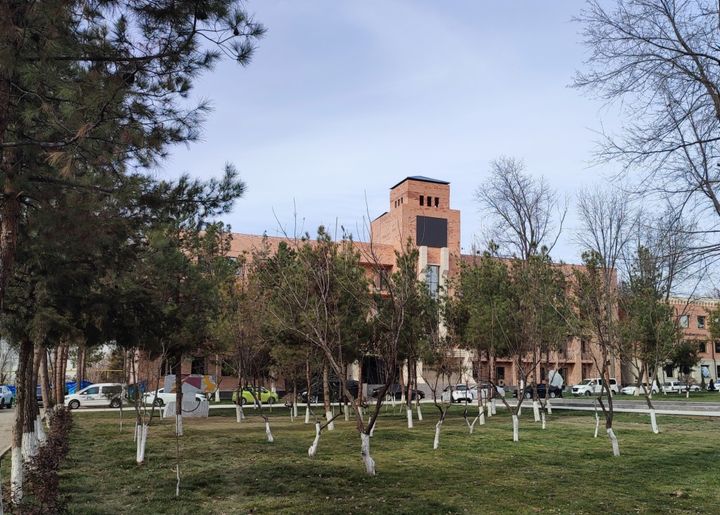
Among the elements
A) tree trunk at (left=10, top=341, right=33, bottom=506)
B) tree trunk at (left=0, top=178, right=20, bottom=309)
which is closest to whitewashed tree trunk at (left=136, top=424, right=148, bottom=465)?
tree trunk at (left=10, top=341, right=33, bottom=506)

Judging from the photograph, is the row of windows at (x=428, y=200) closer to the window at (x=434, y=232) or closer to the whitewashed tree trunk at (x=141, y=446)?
the window at (x=434, y=232)

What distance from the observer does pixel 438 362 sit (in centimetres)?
2438

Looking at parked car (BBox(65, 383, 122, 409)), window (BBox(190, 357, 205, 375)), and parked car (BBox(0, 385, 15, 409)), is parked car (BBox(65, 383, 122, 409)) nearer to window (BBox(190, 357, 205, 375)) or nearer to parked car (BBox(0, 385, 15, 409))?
parked car (BBox(0, 385, 15, 409))

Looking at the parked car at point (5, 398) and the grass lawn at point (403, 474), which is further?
the parked car at point (5, 398)

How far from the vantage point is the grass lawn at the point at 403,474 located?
908cm

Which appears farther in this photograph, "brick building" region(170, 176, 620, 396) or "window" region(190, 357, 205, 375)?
"brick building" region(170, 176, 620, 396)

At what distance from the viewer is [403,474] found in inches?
456

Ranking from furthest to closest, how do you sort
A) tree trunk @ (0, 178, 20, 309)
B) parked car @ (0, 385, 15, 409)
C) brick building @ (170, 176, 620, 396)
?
1. brick building @ (170, 176, 620, 396)
2. parked car @ (0, 385, 15, 409)
3. tree trunk @ (0, 178, 20, 309)

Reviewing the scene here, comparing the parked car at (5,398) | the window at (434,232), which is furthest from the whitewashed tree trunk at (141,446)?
the window at (434,232)

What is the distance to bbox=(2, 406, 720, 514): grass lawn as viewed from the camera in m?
9.08

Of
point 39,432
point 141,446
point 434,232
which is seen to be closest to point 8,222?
point 141,446

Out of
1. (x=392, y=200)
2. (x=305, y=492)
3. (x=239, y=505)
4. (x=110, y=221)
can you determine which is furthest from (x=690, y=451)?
(x=392, y=200)

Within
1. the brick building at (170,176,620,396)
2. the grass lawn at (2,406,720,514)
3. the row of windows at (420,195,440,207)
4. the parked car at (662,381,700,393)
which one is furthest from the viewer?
the row of windows at (420,195,440,207)

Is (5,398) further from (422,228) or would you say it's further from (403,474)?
(403,474)
